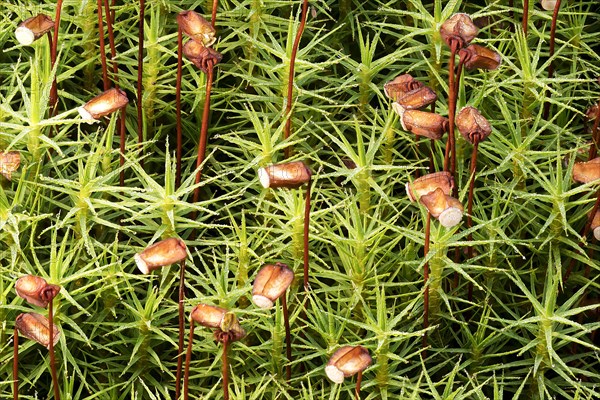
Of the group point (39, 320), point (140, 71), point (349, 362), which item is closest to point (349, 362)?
point (349, 362)

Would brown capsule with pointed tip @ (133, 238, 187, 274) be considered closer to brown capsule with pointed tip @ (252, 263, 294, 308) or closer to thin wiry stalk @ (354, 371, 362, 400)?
brown capsule with pointed tip @ (252, 263, 294, 308)

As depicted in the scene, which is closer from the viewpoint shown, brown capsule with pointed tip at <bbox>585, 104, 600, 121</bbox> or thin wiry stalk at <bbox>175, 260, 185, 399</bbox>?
thin wiry stalk at <bbox>175, 260, 185, 399</bbox>

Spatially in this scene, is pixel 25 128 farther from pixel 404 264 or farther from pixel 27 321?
Result: pixel 404 264

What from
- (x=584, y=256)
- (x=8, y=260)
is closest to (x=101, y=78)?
(x=8, y=260)

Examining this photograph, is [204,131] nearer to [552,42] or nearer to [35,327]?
[35,327]

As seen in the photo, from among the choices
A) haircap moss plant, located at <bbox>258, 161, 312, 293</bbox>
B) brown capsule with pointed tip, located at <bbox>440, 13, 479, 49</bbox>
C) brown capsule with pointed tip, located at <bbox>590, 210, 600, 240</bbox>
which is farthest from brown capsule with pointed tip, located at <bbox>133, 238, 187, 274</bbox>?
brown capsule with pointed tip, located at <bbox>590, 210, 600, 240</bbox>

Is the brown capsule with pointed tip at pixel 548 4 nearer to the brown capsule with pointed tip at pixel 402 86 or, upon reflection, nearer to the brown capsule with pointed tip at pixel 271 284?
the brown capsule with pointed tip at pixel 402 86

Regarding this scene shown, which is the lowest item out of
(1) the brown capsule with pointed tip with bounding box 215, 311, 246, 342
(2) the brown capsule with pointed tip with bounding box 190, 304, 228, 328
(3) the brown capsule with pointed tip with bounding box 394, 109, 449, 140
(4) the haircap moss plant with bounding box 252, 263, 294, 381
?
(1) the brown capsule with pointed tip with bounding box 215, 311, 246, 342
